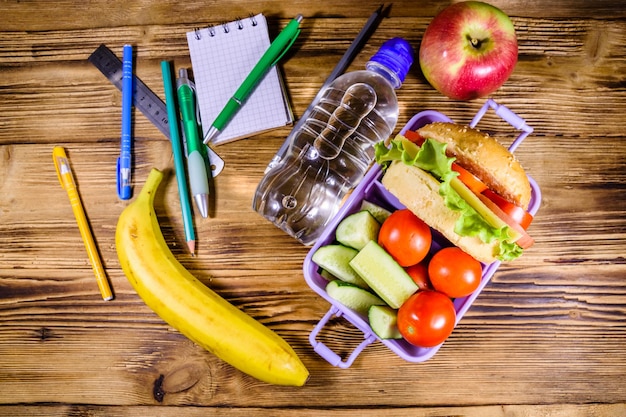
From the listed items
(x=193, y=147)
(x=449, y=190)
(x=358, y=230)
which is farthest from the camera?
(x=193, y=147)

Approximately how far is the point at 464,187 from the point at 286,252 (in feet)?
1.26

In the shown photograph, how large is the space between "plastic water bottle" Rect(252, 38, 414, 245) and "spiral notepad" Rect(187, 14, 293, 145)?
0.24 ft

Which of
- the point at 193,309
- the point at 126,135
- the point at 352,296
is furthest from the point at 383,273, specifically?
the point at 126,135

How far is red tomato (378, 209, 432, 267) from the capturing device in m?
0.79

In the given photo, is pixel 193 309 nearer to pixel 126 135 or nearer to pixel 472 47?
pixel 126 135

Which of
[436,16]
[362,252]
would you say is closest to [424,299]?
[362,252]

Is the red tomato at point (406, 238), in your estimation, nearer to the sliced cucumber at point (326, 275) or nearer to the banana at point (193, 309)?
the sliced cucumber at point (326, 275)

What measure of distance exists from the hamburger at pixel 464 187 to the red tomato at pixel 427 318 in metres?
0.10

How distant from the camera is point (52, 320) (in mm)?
981

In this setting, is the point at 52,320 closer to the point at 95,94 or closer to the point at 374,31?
the point at 95,94

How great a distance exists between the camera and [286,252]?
0.96 metres

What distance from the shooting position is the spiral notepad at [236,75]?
3.16 ft

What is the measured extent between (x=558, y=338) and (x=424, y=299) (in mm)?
376

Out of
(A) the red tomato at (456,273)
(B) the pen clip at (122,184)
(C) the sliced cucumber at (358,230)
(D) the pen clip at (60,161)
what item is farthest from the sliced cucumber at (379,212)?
(D) the pen clip at (60,161)
